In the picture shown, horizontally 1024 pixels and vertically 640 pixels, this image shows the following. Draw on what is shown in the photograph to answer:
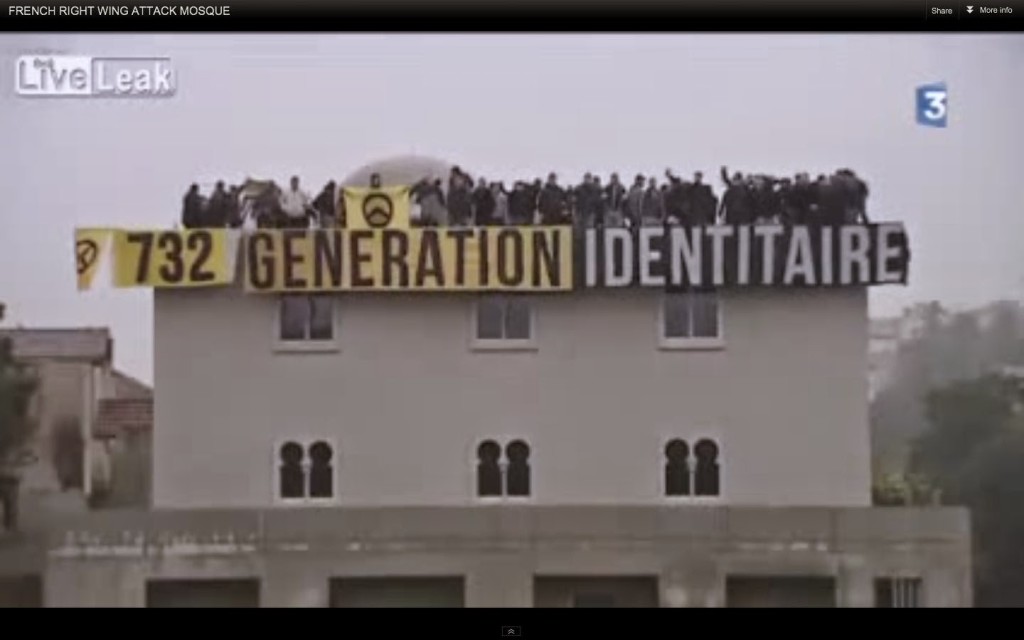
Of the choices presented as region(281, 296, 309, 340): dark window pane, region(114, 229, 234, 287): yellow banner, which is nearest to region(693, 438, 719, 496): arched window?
region(281, 296, 309, 340): dark window pane

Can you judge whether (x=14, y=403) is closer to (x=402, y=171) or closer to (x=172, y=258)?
(x=172, y=258)

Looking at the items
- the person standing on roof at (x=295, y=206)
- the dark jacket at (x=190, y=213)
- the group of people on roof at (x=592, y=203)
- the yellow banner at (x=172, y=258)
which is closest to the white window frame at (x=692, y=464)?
the group of people on roof at (x=592, y=203)

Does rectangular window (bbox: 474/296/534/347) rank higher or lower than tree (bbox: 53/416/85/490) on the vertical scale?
higher

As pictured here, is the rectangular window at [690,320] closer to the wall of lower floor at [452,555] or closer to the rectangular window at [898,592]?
the wall of lower floor at [452,555]

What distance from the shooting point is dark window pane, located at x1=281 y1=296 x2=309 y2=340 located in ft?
17.4

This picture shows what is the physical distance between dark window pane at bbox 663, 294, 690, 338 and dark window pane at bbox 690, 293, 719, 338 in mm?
23

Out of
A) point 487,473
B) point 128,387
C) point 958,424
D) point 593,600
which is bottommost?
point 593,600

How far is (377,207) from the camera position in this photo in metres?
5.25

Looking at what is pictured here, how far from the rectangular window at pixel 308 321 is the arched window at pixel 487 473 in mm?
503

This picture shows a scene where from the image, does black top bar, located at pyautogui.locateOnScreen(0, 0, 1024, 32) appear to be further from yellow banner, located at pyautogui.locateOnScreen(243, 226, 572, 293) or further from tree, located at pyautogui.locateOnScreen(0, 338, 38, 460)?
tree, located at pyautogui.locateOnScreen(0, 338, 38, 460)

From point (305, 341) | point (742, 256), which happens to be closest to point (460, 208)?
point (305, 341)

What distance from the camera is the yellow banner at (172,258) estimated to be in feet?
17.0

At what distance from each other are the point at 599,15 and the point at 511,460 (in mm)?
1209

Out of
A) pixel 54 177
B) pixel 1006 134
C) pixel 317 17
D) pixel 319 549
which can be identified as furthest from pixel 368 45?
pixel 1006 134
